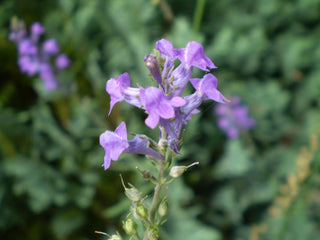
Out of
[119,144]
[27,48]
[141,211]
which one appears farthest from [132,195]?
[27,48]

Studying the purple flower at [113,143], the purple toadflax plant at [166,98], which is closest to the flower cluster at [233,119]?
the purple toadflax plant at [166,98]

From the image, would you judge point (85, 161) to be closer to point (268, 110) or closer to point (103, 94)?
point (103, 94)

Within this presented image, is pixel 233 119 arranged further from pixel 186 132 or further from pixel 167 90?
pixel 167 90

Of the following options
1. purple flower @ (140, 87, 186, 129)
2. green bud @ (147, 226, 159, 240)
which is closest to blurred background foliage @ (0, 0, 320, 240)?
green bud @ (147, 226, 159, 240)

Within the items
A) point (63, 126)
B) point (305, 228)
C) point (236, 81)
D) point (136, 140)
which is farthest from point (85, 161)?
point (136, 140)

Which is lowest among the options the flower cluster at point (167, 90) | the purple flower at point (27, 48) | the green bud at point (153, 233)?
the green bud at point (153, 233)

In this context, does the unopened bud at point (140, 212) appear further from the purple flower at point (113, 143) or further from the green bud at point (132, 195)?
the purple flower at point (113, 143)

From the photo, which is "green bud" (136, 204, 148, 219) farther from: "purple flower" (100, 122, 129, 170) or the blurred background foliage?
the blurred background foliage
